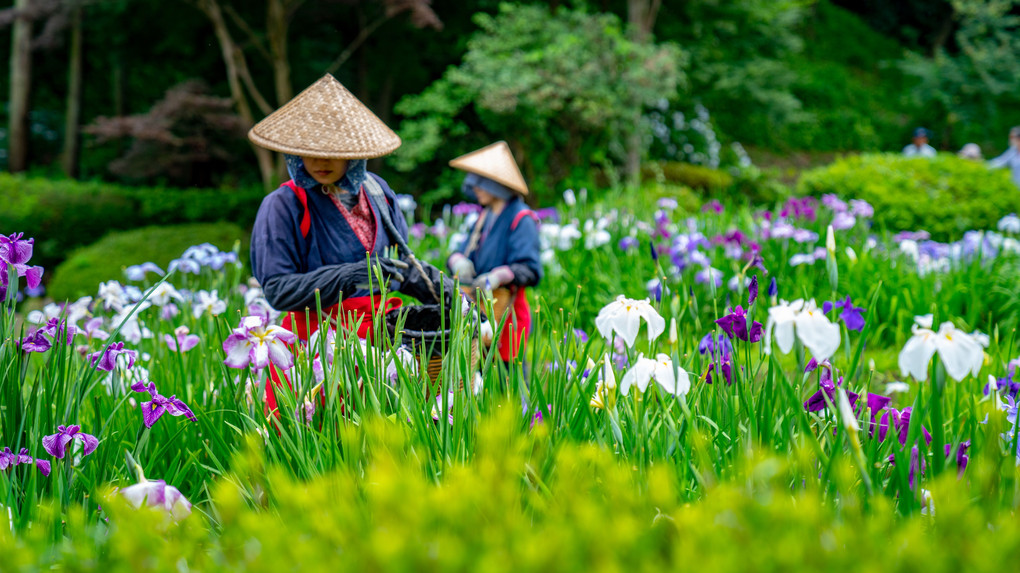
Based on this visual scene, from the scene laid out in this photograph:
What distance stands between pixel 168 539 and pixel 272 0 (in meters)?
8.92

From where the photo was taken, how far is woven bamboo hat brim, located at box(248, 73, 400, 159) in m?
2.06

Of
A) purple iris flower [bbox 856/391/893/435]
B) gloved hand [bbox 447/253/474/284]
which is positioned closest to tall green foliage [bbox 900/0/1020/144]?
gloved hand [bbox 447/253/474/284]

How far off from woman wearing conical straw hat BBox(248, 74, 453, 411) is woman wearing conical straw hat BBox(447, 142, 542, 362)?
0.94 meters

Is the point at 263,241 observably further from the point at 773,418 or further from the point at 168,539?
the point at 773,418

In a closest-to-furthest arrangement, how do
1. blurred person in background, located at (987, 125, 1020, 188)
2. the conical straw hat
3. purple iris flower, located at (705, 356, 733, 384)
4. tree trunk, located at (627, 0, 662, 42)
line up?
purple iris flower, located at (705, 356, 733, 384)
the conical straw hat
blurred person in background, located at (987, 125, 1020, 188)
tree trunk, located at (627, 0, 662, 42)

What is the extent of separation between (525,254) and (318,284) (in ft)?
4.76

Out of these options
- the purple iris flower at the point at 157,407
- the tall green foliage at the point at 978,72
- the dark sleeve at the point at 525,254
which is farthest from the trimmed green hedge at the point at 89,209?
the tall green foliage at the point at 978,72

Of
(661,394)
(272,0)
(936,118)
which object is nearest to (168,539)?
(661,394)

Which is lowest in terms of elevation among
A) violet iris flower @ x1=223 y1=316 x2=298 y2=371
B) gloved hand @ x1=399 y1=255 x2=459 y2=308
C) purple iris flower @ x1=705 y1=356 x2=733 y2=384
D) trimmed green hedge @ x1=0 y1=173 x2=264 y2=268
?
trimmed green hedge @ x1=0 y1=173 x2=264 y2=268

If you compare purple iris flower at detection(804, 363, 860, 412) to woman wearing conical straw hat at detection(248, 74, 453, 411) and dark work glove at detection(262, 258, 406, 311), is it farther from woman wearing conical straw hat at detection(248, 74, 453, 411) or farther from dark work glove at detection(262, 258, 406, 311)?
dark work glove at detection(262, 258, 406, 311)

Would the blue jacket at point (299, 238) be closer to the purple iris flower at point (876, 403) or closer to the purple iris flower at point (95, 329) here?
the purple iris flower at point (95, 329)

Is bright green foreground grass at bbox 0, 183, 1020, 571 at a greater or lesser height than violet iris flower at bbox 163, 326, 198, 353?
greater

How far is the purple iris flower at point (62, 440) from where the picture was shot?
1.57 metres

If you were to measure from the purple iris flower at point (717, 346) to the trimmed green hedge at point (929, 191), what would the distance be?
5300 mm
